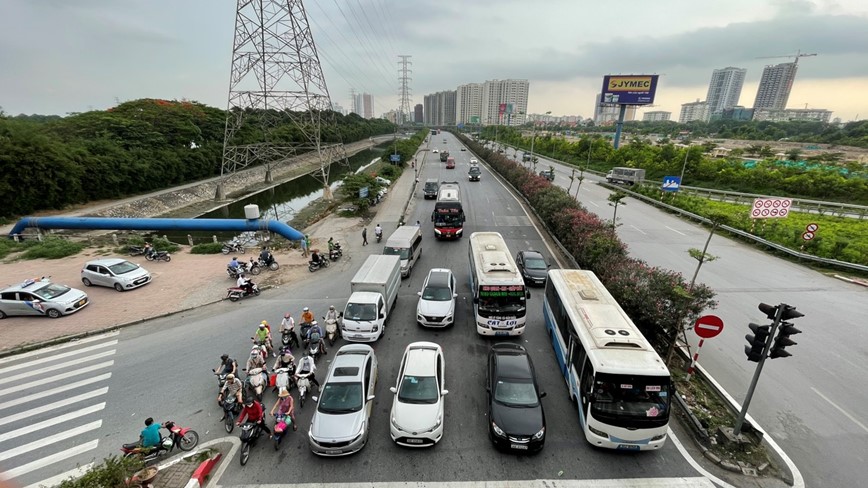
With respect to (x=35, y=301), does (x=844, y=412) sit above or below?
above

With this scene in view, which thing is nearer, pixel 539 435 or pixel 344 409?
pixel 539 435

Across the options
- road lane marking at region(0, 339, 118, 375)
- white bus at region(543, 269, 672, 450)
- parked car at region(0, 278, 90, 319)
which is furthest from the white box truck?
parked car at region(0, 278, 90, 319)

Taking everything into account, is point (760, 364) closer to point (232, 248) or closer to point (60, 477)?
point (60, 477)

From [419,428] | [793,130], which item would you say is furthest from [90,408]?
[793,130]

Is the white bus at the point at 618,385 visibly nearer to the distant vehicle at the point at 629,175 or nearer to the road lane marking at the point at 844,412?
the road lane marking at the point at 844,412

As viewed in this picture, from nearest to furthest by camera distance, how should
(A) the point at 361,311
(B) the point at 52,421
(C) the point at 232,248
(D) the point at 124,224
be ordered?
(B) the point at 52,421 < (A) the point at 361,311 < (C) the point at 232,248 < (D) the point at 124,224

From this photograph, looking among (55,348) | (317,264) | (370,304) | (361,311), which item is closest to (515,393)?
(370,304)
